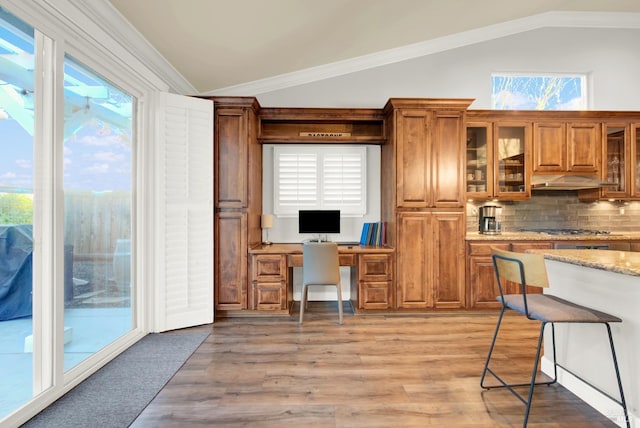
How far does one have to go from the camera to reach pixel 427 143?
3.76 m

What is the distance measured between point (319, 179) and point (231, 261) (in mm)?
1609

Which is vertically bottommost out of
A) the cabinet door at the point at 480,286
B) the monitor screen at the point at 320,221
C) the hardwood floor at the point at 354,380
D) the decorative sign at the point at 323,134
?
the hardwood floor at the point at 354,380

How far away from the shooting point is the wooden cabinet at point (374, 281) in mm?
3748

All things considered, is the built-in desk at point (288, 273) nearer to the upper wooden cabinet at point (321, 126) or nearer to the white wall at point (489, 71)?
the upper wooden cabinet at point (321, 126)

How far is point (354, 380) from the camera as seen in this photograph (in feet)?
7.56

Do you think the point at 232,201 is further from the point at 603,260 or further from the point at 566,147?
the point at 566,147

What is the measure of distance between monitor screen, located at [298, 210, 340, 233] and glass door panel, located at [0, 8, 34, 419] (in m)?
2.72

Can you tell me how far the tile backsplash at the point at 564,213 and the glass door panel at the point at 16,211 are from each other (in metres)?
4.55

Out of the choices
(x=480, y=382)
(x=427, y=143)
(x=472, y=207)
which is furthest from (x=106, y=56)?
(x=472, y=207)

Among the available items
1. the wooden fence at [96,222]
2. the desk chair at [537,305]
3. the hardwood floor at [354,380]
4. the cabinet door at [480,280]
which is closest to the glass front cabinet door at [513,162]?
the cabinet door at [480,280]

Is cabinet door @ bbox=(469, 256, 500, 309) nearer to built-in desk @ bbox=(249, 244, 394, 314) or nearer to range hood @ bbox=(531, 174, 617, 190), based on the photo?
built-in desk @ bbox=(249, 244, 394, 314)

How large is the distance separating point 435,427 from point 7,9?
3.37m

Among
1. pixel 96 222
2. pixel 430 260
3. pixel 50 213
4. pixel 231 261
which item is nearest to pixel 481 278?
pixel 430 260

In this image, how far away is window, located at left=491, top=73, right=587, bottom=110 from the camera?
445cm
